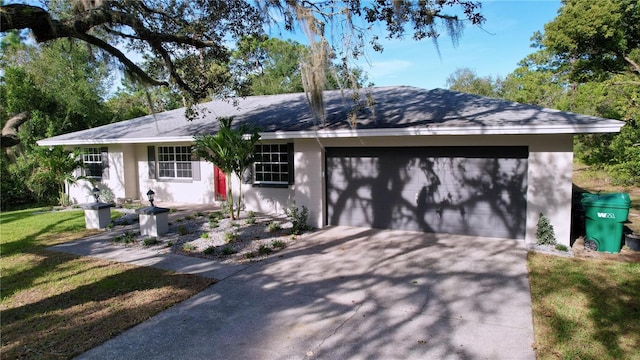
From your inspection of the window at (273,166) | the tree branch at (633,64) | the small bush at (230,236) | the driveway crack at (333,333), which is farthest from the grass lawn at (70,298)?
the tree branch at (633,64)

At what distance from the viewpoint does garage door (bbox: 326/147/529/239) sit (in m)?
7.97

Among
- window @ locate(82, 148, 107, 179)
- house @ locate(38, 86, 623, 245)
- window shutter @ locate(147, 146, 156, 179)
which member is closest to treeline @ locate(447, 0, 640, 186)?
house @ locate(38, 86, 623, 245)

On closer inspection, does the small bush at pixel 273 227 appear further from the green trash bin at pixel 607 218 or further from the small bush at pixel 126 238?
the green trash bin at pixel 607 218

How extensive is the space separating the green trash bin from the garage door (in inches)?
44.8

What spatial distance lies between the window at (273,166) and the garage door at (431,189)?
1762mm

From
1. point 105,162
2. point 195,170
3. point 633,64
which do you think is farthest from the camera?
point 633,64

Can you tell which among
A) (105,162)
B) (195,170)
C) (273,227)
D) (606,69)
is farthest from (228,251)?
(606,69)

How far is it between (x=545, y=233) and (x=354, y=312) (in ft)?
15.7

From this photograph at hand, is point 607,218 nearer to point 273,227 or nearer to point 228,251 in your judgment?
point 273,227

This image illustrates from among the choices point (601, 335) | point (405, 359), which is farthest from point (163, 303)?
point (601, 335)

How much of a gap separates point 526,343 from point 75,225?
11.0m

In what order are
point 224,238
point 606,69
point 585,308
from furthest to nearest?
point 606,69 → point 224,238 → point 585,308

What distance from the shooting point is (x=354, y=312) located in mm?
4754

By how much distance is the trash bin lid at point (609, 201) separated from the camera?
682 centimetres
